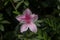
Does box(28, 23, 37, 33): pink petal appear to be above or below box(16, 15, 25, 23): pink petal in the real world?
below

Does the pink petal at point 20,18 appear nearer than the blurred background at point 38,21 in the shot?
Yes

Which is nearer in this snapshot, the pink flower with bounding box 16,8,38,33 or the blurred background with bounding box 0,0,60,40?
the pink flower with bounding box 16,8,38,33

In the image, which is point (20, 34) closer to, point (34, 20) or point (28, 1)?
point (34, 20)

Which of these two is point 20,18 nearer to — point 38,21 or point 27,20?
point 27,20

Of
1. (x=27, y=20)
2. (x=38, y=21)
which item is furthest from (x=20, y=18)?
(x=38, y=21)

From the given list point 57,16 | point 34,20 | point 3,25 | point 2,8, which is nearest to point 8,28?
point 3,25
